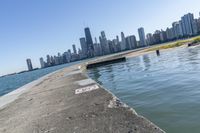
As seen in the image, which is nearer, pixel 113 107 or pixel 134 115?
pixel 134 115

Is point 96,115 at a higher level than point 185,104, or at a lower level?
higher

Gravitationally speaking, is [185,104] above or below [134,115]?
below

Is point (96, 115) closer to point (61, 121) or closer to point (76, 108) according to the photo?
point (61, 121)

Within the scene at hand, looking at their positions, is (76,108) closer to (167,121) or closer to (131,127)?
(167,121)

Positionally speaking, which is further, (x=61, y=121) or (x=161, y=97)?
(x=161, y=97)

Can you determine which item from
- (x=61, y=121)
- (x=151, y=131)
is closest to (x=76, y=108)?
(x=61, y=121)

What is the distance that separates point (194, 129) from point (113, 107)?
7.72ft

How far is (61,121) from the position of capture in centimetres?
784

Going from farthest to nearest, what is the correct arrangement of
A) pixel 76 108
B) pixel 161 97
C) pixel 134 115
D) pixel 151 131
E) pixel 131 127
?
1. pixel 161 97
2. pixel 76 108
3. pixel 134 115
4. pixel 131 127
5. pixel 151 131

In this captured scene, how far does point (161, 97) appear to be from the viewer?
12.4m

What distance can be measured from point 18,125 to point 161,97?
6555 mm

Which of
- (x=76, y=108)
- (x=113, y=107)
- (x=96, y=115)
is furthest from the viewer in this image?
(x=76, y=108)

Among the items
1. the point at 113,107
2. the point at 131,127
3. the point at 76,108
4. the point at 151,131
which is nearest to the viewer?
the point at 151,131

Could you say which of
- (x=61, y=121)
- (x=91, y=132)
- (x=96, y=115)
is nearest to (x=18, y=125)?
(x=61, y=121)
